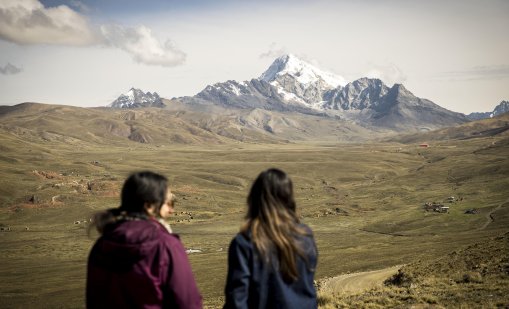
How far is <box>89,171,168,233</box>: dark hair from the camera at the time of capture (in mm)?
5676

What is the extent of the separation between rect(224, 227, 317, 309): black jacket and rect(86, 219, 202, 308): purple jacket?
46cm

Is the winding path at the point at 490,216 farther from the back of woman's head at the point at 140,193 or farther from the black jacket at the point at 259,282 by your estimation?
the back of woman's head at the point at 140,193

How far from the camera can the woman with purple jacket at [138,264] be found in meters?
5.35

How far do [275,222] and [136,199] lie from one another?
1.69 m

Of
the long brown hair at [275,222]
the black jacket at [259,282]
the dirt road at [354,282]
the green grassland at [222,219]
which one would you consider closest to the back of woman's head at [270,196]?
the long brown hair at [275,222]

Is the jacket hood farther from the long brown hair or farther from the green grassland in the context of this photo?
the green grassland

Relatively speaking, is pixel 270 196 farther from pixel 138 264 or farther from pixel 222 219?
pixel 222 219

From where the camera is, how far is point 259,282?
564 cm

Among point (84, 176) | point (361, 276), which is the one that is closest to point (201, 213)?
point (84, 176)

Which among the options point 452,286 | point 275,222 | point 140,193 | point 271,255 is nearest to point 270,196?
point 275,222

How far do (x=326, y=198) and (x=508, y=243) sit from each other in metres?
128

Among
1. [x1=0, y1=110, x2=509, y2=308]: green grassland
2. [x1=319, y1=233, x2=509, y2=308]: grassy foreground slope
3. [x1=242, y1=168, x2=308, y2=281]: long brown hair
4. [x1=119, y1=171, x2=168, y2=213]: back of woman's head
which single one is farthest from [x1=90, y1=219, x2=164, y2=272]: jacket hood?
[x1=0, y1=110, x2=509, y2=308]: green grassland

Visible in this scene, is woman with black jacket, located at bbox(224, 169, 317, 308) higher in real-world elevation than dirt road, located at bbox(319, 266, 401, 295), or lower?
higher

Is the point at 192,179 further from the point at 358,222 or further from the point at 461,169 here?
the point at 461,169
